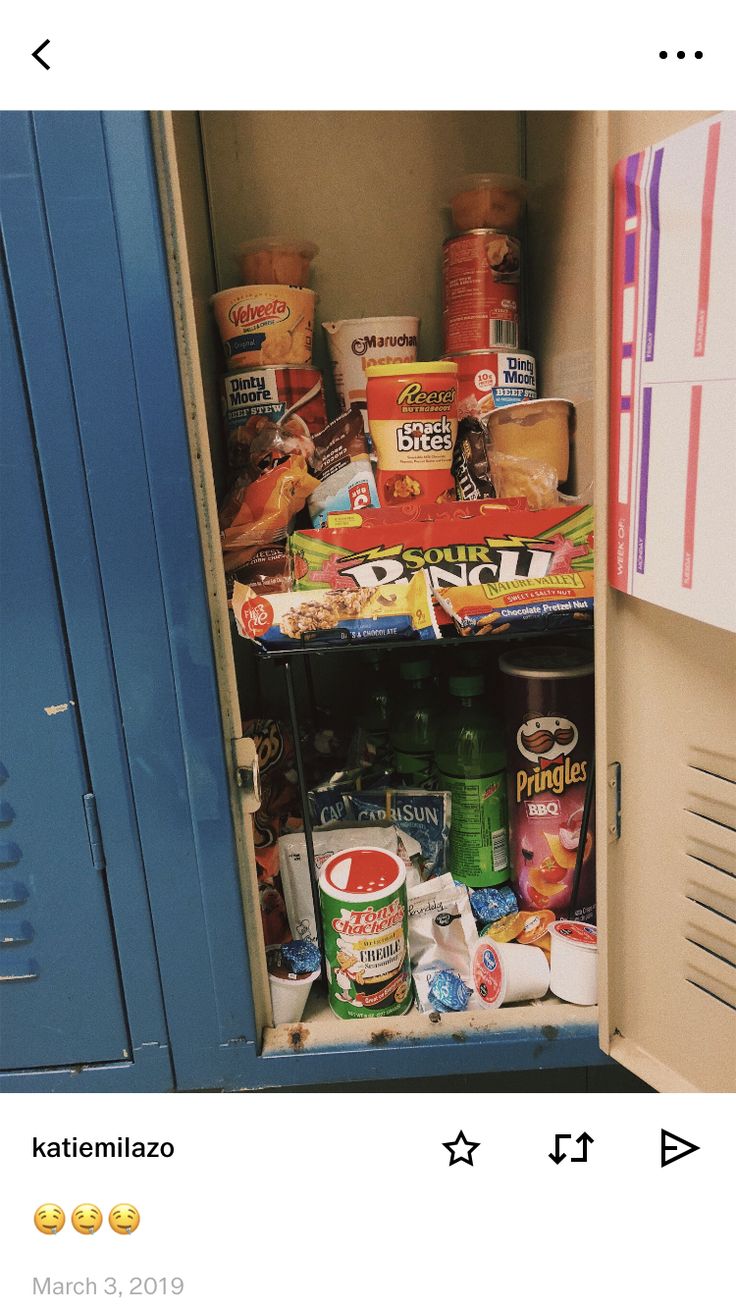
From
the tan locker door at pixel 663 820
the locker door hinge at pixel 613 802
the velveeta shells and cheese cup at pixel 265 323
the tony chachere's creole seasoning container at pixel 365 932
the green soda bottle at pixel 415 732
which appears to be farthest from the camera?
the green soda bottle at pixel 415 732

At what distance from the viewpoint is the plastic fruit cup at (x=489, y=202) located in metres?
1.12

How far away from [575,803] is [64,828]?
66 centimetres

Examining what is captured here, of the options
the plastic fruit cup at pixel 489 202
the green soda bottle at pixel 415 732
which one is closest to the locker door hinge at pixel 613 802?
the green soda bottle at pixel 415 732

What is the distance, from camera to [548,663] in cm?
108

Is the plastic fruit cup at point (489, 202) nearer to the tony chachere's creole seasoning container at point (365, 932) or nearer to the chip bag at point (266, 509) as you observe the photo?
the chip bag at point (266, 509)

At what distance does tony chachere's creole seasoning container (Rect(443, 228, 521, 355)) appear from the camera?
1116 mm

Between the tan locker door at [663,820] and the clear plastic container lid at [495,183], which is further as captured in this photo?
the clear plastic container lid at [495,183]

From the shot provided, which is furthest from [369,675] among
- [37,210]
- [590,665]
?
[37,210]

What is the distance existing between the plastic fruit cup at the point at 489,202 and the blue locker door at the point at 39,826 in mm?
691

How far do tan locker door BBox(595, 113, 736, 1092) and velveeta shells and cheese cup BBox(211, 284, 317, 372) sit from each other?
0.49 meters

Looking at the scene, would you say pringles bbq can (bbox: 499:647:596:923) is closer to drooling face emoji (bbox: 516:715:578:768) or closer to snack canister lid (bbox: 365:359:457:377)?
drooling face emoji (bbox: 516:715:578:768)

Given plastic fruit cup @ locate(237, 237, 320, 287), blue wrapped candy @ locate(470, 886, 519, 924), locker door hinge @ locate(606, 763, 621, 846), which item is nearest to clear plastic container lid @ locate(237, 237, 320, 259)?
plastic fruit cup @ locate(237, 237, 320, 287)

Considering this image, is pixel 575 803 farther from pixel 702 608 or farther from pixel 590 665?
pixel 702 608
